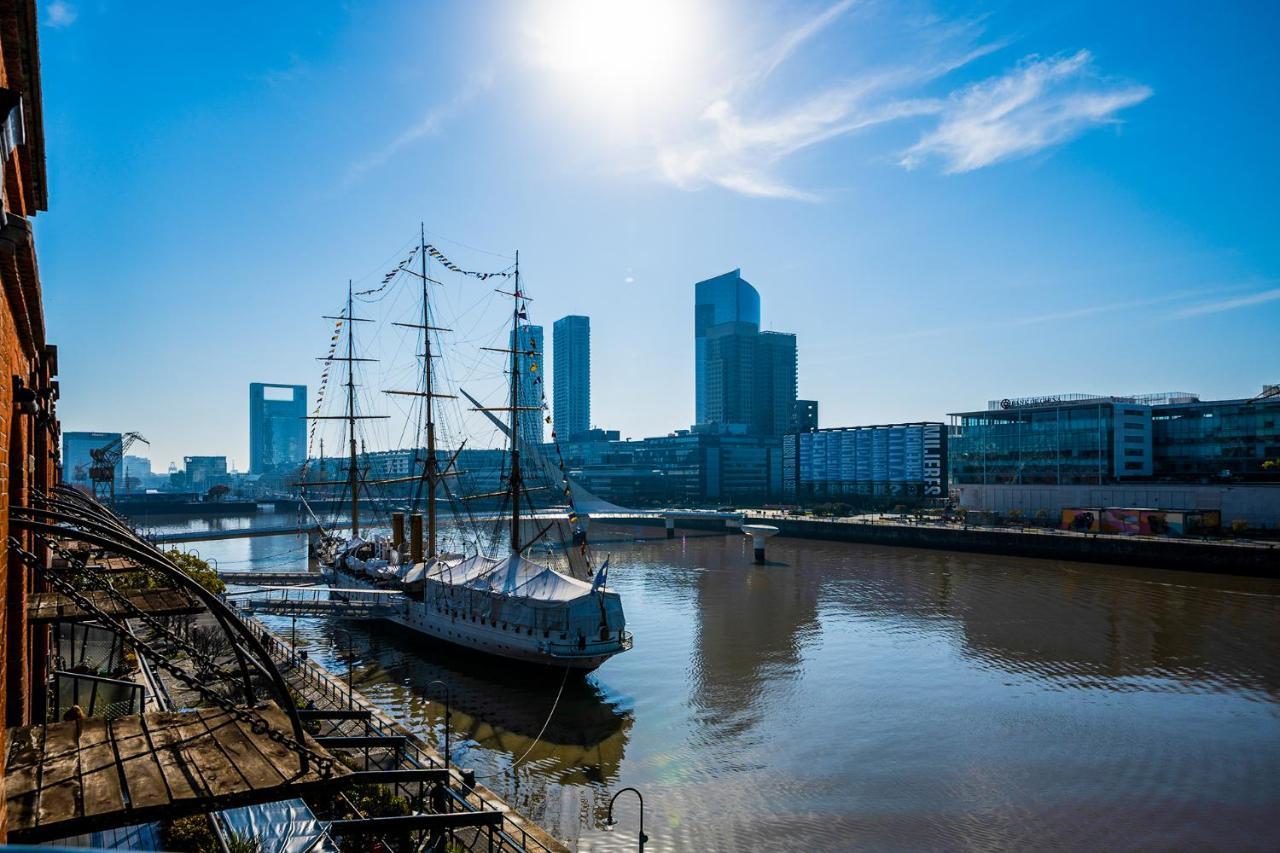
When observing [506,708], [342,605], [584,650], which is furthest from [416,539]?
[506,708]

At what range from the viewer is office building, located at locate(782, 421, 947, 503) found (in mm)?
178462

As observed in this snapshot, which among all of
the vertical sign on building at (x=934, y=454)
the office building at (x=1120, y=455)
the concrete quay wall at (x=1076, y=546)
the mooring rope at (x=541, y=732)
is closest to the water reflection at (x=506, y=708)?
the mooring rope at (x=541, y=732)

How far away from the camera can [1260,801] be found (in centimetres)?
2559

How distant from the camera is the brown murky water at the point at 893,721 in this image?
958 inches

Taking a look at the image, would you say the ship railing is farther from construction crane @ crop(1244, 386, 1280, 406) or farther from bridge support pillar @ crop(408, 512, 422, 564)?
construction crane @ crop(1244, 386, 1280, 406)

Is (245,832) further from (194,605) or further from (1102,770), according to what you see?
(1102,770)

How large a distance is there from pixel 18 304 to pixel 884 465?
19131cm

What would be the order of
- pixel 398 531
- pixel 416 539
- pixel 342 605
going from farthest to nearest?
pixel 398 531
pixel 416 539
pixel 342 605

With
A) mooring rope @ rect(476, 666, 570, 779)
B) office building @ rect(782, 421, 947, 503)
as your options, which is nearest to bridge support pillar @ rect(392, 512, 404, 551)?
mooring rope @ rect(476, 666, 570, 779)

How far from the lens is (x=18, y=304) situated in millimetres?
9250

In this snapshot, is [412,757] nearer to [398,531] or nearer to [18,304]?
[18,304]

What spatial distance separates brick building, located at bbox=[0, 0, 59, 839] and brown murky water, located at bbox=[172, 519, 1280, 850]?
16.3 meters

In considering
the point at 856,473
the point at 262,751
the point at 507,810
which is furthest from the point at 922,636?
the point at 856,473

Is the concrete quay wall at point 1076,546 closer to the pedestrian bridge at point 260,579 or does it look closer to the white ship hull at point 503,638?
the white ship hull at point 503,638
